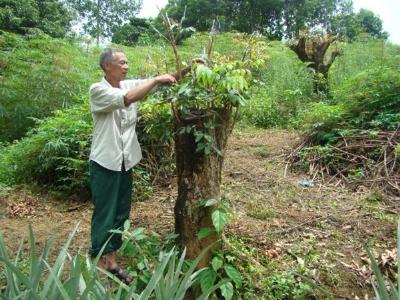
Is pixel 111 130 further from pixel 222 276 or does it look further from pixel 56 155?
pixel 56 155

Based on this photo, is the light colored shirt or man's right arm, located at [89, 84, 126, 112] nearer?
man's right arm, located at [89, 84, 126, 112]

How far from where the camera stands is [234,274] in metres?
2.75

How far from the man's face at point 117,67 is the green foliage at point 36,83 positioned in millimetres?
3443

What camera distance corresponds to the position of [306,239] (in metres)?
3.46

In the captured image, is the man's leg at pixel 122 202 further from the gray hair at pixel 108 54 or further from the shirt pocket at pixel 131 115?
the gray hair at pixel 108 54

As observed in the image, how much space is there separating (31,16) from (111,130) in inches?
422

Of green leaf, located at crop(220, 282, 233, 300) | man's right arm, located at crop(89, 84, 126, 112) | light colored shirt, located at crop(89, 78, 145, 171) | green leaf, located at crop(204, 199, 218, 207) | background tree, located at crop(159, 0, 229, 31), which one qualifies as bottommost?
green leaf, located at crop(220, 282, 233, 300)

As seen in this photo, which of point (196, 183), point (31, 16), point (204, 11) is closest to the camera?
point (196, 183)

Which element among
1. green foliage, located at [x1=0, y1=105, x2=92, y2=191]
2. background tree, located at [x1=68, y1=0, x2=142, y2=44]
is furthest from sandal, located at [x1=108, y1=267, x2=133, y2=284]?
background tree, located at [x1=68, y1=0, x2=142, y2=44]

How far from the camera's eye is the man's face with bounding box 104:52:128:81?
293cm

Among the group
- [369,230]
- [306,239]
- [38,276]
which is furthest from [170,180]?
[38,276]

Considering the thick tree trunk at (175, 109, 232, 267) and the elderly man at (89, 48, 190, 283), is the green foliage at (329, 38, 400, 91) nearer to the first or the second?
the thick tree trunk at (175, 109, 232, 267)

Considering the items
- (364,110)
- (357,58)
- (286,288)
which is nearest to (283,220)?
(286,288)

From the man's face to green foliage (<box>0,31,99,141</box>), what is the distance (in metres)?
3.44
